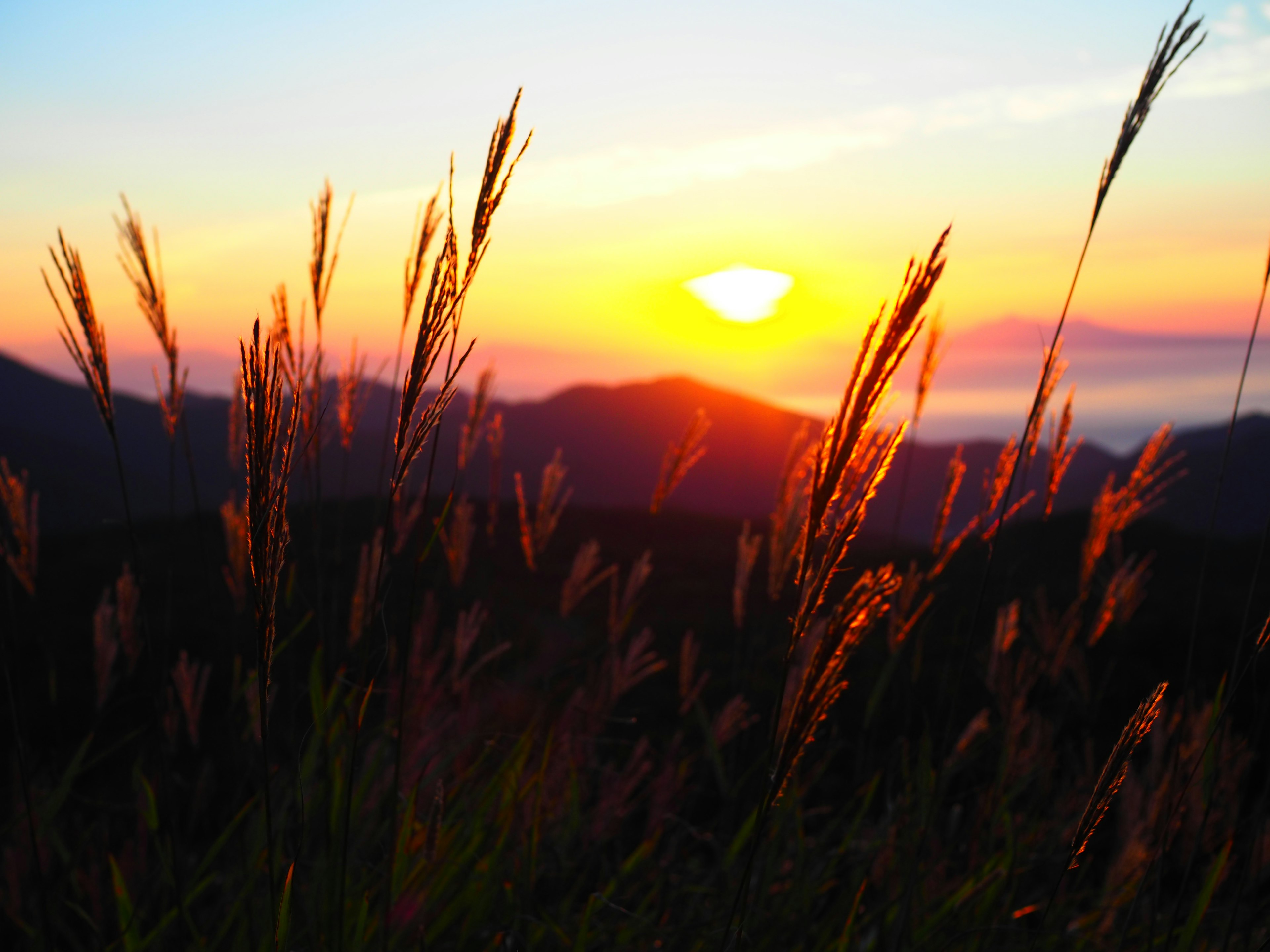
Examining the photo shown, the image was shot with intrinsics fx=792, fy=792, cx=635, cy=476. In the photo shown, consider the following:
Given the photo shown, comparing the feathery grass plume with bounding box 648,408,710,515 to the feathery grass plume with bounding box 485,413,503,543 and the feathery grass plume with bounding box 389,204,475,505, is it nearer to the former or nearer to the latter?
the feathery grass plume with bounding box 485,413,503,543

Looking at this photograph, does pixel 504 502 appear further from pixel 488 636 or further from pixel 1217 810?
pixel 1217 810

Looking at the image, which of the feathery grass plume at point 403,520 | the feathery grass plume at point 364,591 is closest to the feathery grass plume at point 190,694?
the feathery grass plume at point 364,591

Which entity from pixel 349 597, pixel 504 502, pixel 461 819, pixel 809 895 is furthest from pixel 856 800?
pixel 504 502

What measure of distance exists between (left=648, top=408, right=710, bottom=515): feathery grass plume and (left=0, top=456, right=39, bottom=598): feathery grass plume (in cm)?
183

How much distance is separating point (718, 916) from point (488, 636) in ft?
6.35

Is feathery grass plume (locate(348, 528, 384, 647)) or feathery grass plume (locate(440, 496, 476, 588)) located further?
feathery grass plume (locate(440, 496, 476, 588))

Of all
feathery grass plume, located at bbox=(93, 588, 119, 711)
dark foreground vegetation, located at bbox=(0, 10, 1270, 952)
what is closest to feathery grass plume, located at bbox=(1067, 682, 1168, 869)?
dark foreground vegetation, located at bbox=(0, 10, 1270, 952)

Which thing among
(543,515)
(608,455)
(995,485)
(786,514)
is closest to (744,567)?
(786,514)

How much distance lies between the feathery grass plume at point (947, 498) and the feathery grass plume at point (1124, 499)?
0.46 meters

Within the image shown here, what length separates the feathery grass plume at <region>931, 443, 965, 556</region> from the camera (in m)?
2.37

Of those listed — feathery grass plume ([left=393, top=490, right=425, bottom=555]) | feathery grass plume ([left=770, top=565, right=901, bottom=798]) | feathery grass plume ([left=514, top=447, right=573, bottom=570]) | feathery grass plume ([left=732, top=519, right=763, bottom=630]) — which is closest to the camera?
feathery grass plume ([left=770, top=565, right=901, bottom=798])

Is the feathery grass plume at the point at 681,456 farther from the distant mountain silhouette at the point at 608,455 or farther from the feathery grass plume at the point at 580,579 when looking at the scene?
the distant mountain silhouette at the point at 608,455

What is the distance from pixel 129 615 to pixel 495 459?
1306 mm

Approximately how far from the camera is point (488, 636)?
382 centimetres
